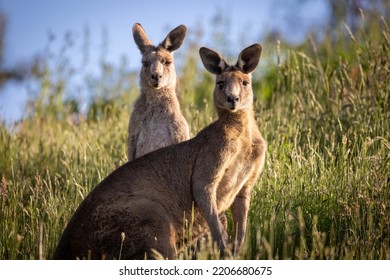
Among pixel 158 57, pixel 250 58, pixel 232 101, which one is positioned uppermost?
pixel 158 57

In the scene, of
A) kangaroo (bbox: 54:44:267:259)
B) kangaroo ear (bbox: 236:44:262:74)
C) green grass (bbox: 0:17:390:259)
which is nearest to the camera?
kangaroo (bbox: 54:44:267:259)

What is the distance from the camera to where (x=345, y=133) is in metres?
7.89

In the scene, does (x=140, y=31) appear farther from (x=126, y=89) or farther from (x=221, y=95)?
(x=126, y=89)

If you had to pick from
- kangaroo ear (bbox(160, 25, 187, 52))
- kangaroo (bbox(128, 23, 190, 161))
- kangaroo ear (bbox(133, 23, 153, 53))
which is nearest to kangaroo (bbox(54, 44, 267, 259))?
kangaroo (bbox(128, 23, 190, 161))

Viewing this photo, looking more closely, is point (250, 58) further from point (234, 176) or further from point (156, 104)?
point (156, 104)

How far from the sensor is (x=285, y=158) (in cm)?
750

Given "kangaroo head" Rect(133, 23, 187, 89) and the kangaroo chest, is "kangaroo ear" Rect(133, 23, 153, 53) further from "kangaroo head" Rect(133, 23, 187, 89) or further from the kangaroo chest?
the kangaroo chest

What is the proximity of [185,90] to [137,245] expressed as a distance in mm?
5170

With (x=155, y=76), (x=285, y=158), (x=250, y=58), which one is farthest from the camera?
(x=155, y=76)

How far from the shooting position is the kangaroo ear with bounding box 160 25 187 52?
802 centimetres

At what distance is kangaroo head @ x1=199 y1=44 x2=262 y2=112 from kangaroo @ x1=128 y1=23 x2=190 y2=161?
4.15ft

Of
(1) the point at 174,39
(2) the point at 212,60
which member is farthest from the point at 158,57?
(2) the point at 212,60

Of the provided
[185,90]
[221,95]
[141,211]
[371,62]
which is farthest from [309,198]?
[185,90]

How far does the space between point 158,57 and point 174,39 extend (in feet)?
1.31
